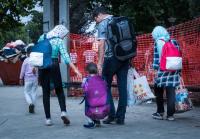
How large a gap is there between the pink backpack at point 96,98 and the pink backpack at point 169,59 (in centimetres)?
126

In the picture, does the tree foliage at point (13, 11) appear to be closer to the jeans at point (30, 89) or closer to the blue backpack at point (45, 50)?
the jeans at point (30, 89)

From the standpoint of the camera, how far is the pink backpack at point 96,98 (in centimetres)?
852

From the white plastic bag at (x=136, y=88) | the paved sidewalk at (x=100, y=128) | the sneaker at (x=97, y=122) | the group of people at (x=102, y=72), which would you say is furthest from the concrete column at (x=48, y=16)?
the sneaker at (x=97, y=122)

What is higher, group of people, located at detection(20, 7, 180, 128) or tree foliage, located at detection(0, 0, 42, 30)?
tree foliage, located at detection(0, 0, 42, 30)

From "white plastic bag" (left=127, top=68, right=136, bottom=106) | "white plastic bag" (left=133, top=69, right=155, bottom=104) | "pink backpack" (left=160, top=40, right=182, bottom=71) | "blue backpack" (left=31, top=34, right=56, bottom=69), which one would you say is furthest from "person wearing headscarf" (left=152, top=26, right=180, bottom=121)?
"blue backpack" (left=31, top=34, right=56, bottom=69)

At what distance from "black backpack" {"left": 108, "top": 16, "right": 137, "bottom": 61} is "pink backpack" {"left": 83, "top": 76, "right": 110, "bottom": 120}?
57 cm

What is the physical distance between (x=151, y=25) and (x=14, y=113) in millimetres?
14883

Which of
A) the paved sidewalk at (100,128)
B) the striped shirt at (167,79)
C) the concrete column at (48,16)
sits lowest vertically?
the paved sidewalk at (100,128)

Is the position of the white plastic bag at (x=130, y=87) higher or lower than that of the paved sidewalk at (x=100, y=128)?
higher

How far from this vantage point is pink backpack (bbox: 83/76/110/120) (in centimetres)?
852

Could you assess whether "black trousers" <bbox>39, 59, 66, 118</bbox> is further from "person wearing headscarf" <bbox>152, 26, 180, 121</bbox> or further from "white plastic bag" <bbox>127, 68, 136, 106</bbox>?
"person wearing headscarf" <bbox>152, 26, 180, 121</bbox>

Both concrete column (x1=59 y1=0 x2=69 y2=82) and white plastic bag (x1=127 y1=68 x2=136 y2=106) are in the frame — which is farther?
concrete column (x1=59 y1=0 x2=69 y2=82)

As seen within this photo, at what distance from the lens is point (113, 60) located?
8852 millimetres

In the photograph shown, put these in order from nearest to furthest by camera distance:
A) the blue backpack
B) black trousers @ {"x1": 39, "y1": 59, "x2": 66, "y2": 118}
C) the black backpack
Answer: the black backpack
the blue backpack
black trousers @ {"x1": 39, "y1": 59, "x2": 66, "y2": 118}
